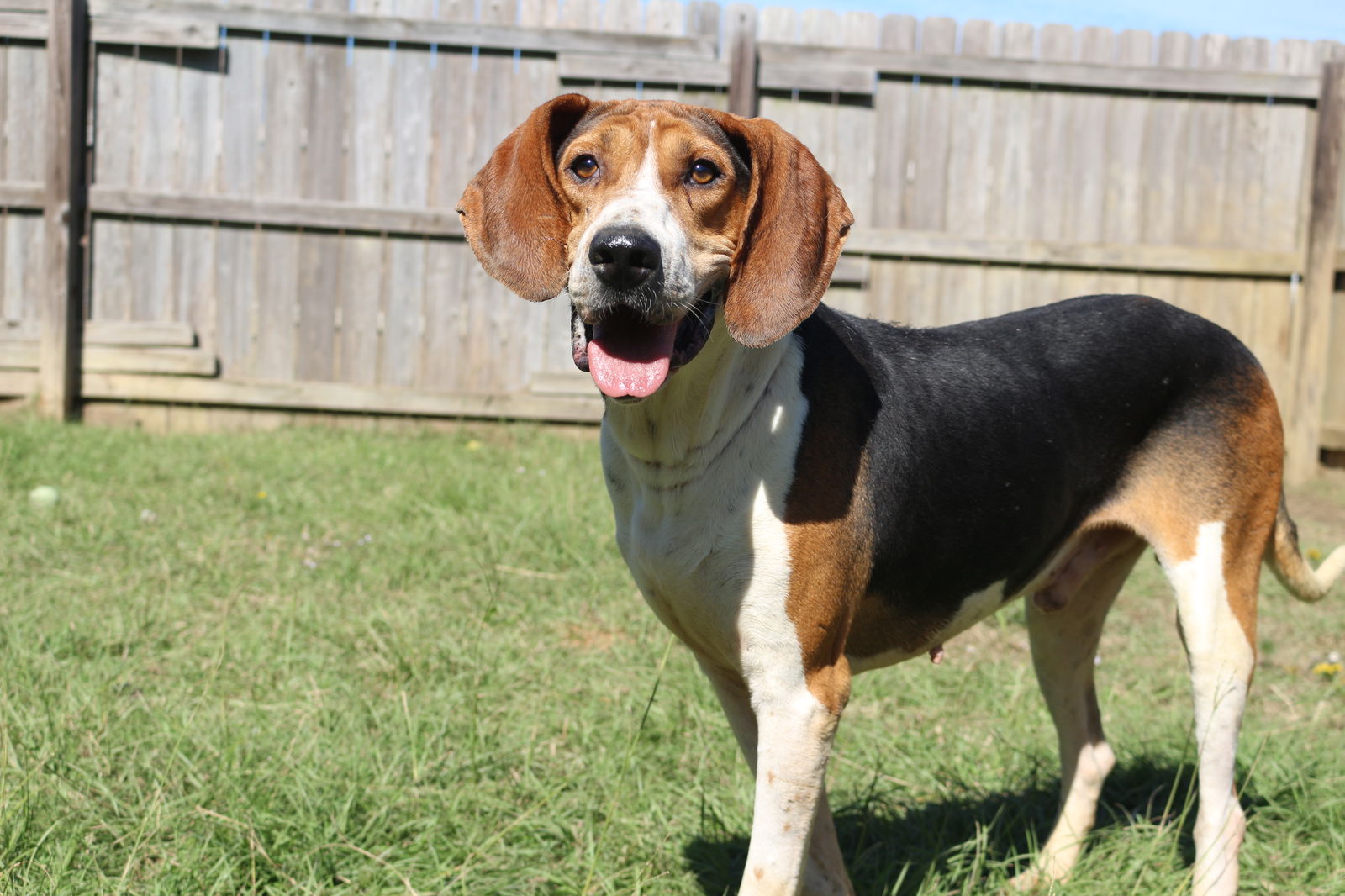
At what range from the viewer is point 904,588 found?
2510 mm

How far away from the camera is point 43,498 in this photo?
538cm

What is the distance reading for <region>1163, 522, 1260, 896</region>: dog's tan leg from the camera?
2783mm

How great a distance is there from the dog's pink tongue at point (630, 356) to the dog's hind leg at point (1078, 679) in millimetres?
1466

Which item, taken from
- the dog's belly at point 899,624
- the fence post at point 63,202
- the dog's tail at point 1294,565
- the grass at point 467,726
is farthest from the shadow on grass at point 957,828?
the fence post at point 63,202

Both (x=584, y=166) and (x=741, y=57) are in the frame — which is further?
(x=741, y=57)

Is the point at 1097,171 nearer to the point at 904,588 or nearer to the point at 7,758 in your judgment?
the point at 904,588

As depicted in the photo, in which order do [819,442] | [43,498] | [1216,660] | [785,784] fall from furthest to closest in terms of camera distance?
[43,498] → [1216,660] → [819,442] → [785,784]

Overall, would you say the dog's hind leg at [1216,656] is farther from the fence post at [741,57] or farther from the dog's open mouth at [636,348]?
the fence post at [741,57]

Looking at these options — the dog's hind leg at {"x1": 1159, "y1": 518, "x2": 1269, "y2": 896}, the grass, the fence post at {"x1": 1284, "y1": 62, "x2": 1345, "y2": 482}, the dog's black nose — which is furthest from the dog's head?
the fence post at {"x1": 1284, "y1": 62, "x2": 1345, "y2": 482}

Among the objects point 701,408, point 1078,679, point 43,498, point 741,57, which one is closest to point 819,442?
point 701,408

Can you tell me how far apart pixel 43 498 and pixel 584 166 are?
4.16 metres

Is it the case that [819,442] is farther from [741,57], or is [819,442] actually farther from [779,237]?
[741,57]

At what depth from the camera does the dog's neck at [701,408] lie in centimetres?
226

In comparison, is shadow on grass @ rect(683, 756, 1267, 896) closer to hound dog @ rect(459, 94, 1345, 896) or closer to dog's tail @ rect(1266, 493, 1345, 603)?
hound dog @ rect(459, 94, 1345, 896)
